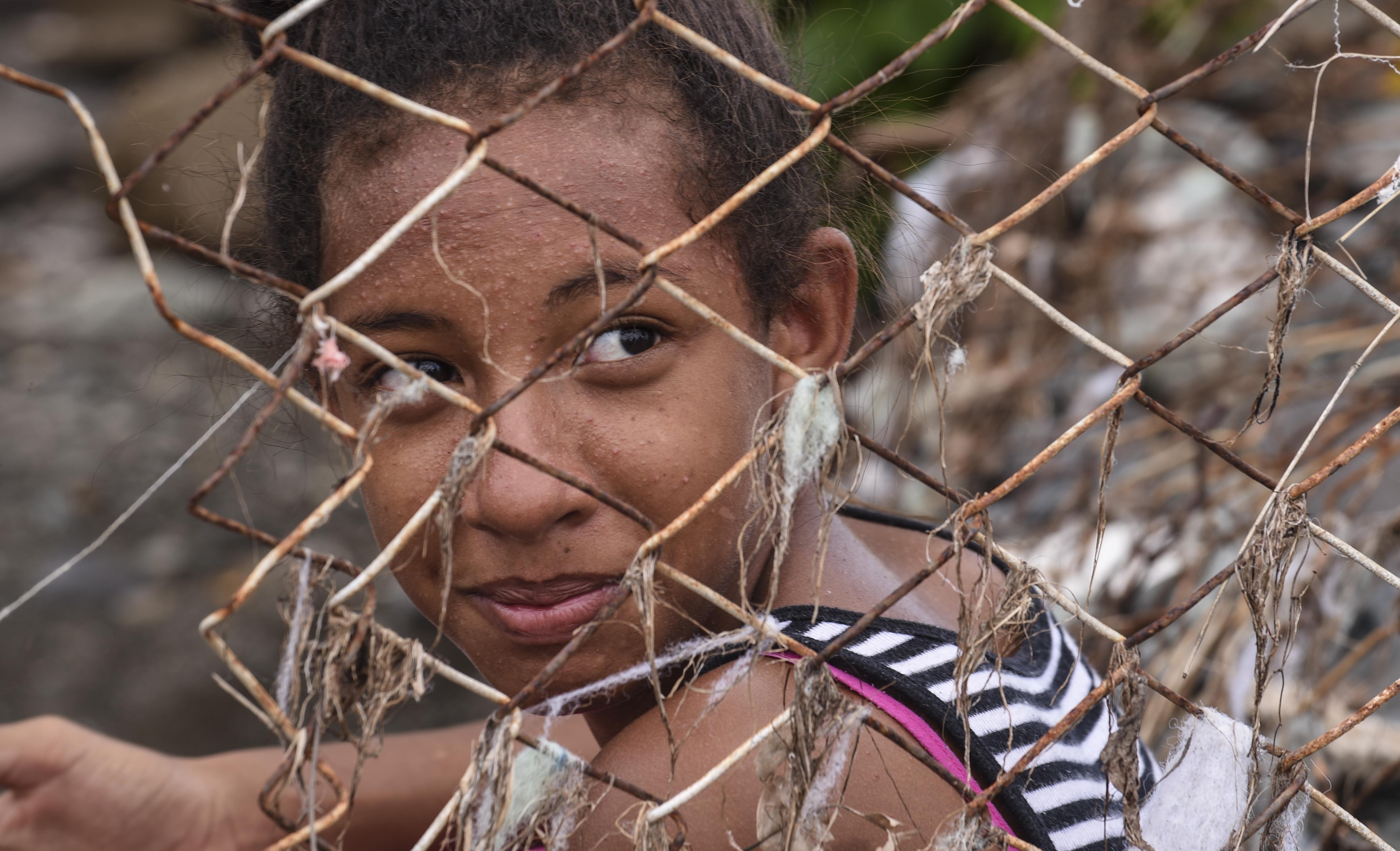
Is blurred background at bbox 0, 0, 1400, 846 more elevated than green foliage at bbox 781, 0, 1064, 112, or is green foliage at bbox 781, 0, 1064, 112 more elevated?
green foliage at bbox 781, 0, 1064, 112

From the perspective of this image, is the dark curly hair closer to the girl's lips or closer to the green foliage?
the girl's lips

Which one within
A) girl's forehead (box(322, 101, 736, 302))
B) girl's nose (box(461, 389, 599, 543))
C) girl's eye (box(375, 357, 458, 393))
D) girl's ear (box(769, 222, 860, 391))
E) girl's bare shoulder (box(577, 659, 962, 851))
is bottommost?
girl's bare shoulder (box(577, 659, 962, 851))

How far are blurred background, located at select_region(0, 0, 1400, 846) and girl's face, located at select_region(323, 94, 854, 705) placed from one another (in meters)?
0.45

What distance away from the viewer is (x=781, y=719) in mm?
975

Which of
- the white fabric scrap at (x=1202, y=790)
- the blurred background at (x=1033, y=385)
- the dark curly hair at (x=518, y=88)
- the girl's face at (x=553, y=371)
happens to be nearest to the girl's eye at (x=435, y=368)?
the girl's face at (x=553, y=371)

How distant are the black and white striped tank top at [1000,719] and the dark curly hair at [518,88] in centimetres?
43

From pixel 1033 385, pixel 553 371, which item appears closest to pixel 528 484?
pixel 553 371

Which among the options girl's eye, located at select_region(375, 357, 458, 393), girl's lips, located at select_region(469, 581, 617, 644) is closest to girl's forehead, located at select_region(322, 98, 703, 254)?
girl's eye, located at select_region(375, 357, 458, 393)

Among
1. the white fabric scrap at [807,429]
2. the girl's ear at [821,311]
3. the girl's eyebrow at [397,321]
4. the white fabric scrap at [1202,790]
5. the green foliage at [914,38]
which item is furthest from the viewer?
the green foliage at [914,38]

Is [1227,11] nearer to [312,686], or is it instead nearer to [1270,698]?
[1270,698]

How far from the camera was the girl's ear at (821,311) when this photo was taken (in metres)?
1.52

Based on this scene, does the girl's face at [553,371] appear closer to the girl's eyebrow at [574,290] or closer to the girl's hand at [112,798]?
the girl's eyebrow at [574,290]

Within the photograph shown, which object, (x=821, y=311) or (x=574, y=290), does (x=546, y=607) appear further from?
(x=821, y=311)

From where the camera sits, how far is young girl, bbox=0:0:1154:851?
3.83ft
